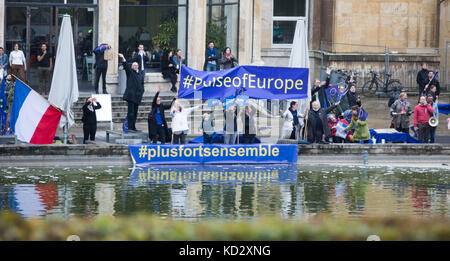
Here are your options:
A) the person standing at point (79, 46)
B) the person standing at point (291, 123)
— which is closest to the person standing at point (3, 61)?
the person standing at point (79, 46)

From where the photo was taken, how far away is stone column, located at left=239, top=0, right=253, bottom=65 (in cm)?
3409

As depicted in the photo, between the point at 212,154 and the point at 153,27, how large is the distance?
9.51 meters

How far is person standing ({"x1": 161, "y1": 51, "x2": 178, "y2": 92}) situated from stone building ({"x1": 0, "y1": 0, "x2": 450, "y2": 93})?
1.04 feet

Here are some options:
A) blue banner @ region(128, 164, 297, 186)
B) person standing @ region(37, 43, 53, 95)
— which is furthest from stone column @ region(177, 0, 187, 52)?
blue banner @ region(128, 164, 297, 186)

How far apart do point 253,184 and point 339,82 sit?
10679mm

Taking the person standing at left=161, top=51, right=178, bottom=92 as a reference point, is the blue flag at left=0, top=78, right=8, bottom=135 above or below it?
below

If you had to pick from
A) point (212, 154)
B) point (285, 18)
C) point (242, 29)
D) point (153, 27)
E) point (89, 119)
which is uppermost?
point (285, 18)

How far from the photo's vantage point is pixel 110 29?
3122cm

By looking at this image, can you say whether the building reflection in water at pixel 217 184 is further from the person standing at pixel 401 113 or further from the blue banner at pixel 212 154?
the person standing at pixel 401 113

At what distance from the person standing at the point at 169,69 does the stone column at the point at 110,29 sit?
5.36ft

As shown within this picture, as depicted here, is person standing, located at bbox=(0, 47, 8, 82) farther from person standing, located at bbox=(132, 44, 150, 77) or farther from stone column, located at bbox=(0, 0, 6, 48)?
person standing, located at bbox=(132, 44, 150, 77)

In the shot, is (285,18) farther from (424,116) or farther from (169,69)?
(424,116)

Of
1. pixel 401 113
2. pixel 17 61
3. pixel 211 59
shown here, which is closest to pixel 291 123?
pixel 401 113

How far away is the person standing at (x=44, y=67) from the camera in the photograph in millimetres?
30375
